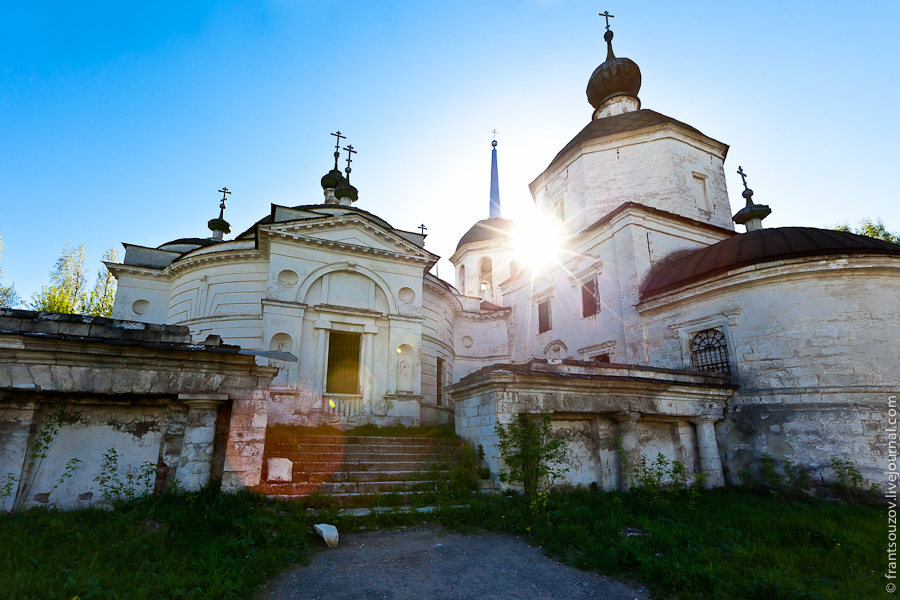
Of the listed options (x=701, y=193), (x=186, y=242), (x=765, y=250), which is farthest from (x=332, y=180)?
(x=765, y=250)

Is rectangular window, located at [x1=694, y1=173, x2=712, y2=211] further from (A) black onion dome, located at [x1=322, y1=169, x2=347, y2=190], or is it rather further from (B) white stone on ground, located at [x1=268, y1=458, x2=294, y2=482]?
(B) white stone on ground, located at [x1=268, y1=458, x2=294, y2=482]

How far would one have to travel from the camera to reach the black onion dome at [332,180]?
19.8 meters

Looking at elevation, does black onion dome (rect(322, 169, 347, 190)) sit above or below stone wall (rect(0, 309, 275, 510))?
above

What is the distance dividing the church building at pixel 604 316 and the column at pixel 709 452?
0.05m

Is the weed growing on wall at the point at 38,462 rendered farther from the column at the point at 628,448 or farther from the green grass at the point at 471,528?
the column at the point at 628,448

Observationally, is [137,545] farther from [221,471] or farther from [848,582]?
[848,582]

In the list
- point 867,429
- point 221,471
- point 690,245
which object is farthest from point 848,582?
point 690,245

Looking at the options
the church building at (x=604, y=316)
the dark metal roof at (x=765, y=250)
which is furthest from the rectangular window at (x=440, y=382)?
the dark metal roof at (x=765, y=250)

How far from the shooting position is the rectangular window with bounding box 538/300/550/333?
19.6 m

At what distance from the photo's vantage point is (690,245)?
16.6 metres

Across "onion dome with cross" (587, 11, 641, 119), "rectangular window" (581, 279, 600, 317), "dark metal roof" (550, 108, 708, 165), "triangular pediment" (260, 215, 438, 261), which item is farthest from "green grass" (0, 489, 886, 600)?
"onion dome with cross" (587, 11, 641, 119)

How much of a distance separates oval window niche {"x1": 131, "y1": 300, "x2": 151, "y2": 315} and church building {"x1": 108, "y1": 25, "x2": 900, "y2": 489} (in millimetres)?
41

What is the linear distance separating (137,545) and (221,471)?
217cm

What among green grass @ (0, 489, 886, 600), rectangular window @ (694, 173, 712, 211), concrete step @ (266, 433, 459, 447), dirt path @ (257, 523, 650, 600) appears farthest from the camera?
rectangular window @ (694, 173, 712, 211)
